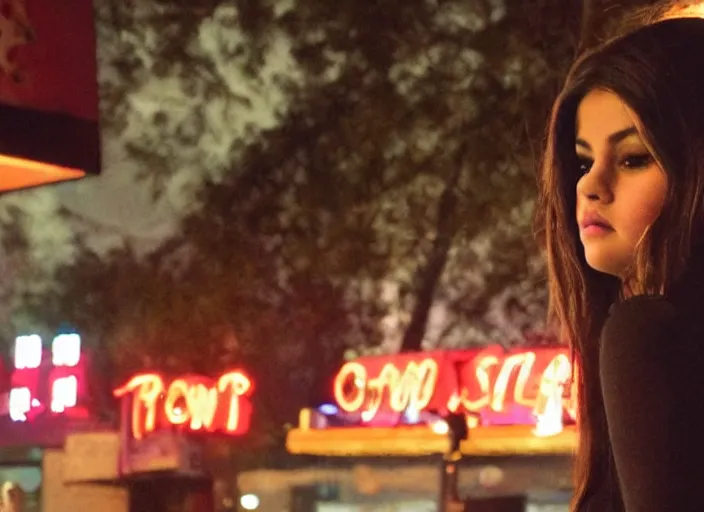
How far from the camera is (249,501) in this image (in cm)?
1548

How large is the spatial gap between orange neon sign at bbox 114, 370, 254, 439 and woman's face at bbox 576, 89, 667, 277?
14.2m

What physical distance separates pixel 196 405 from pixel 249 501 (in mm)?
1550

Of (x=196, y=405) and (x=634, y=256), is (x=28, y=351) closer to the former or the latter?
(x=196, y=405)

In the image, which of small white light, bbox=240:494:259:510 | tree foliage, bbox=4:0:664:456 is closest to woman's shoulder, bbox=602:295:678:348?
tree foliage, bbox=4:0:664:456

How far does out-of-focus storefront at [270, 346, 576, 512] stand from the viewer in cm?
1145

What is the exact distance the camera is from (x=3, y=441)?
57.1 ft

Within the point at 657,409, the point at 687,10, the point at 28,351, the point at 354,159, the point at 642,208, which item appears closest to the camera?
the point at 657,409

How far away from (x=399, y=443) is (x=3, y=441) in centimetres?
749

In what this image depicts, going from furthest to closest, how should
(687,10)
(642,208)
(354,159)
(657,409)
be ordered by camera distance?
(354,159) < (687,10) < (642,208) < (657,409)

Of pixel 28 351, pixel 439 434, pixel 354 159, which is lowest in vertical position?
pixel 439 434

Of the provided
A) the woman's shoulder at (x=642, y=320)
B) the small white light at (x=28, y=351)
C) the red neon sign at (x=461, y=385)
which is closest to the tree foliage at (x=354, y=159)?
the red neon sign at (x=461, y=385)

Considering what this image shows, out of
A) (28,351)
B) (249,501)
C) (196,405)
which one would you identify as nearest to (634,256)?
(196,405)

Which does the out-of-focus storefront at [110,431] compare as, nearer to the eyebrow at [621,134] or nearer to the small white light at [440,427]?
the small white light at [440,427]

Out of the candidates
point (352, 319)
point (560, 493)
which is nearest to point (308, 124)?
point (352, 319)
